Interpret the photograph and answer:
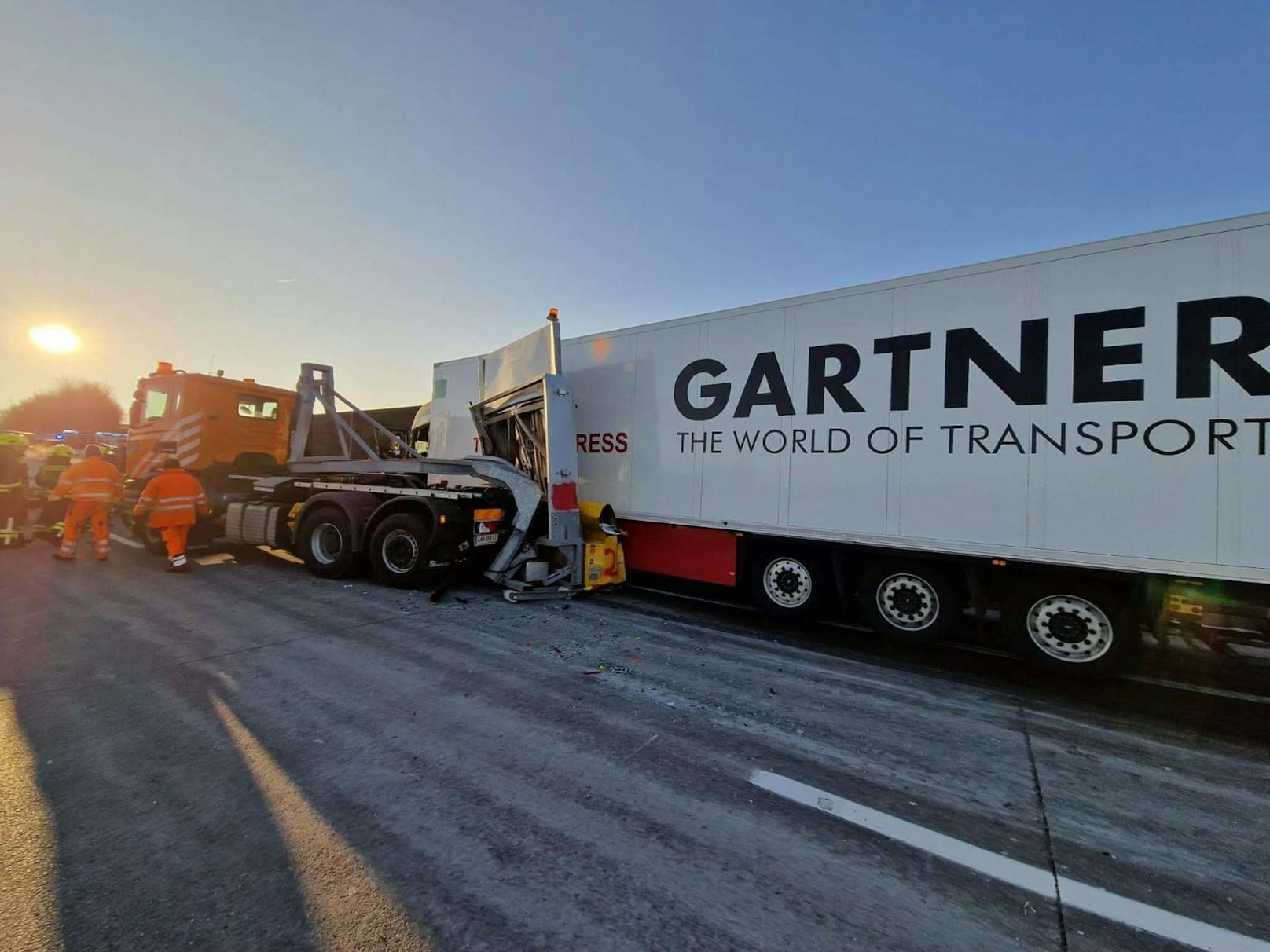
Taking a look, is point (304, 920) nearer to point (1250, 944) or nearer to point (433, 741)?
point (433, 741)

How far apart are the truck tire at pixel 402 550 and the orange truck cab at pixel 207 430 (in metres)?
3.97

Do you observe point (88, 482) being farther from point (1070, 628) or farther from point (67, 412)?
point (67, 412)

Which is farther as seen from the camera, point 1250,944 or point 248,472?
point 248,472

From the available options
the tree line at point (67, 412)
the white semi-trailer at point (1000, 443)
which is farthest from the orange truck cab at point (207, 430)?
the tree line at point (67, 412)

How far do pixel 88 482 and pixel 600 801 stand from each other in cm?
1013

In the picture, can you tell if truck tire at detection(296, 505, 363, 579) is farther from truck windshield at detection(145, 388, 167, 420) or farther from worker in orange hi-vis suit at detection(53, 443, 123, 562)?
truck windshield at detection(145, 388, 167, 420)

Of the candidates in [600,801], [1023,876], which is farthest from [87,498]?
[1023,876]

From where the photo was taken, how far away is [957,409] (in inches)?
194

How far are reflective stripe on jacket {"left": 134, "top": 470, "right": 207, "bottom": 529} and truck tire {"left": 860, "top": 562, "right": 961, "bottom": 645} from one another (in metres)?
9.05

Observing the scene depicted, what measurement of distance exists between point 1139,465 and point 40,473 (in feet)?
57.7

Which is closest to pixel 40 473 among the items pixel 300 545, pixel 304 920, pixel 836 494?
pixel 300 545

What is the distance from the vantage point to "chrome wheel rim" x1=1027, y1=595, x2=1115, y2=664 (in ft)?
14.9

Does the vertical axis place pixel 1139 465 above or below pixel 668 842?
above

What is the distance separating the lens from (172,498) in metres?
8.05
